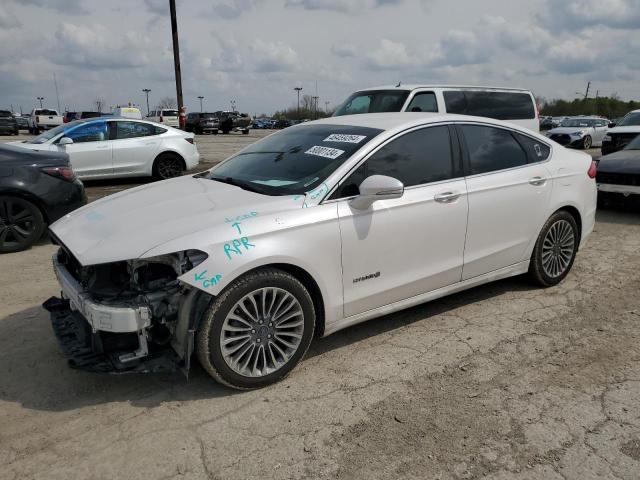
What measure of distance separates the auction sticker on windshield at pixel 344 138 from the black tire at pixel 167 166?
7.92 metres

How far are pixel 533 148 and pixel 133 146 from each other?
8.27 meters

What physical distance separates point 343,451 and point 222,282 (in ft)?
3.54

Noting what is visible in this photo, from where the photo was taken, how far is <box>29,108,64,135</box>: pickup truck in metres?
37.9

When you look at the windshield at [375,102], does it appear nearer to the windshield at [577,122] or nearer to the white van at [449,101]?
the white van at [449,101]

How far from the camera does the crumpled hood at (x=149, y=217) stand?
9.59 ft

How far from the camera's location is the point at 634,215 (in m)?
8.31

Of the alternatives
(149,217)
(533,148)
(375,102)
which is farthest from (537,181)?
(375,102)

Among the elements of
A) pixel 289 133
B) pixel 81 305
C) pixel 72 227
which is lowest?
pixel 81 305

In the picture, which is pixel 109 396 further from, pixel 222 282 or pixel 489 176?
pixel 489 176

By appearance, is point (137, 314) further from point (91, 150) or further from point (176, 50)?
point (176, 50)

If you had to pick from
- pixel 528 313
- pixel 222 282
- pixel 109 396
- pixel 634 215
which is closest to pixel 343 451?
pixel 222 282

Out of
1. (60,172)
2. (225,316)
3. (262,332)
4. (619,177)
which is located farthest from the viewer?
(619,177)

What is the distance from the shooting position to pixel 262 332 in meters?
3.14

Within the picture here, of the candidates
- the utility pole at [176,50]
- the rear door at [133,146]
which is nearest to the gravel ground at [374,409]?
the rear door at [133,146]
